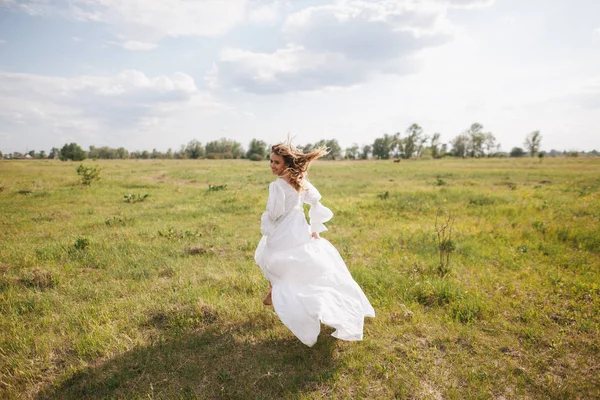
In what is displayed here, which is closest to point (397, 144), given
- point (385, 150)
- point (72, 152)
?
point (385, 150)

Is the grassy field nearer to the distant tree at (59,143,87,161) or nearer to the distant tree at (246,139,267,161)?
the distant tree at (59,143,87,161)

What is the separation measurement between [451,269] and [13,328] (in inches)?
332

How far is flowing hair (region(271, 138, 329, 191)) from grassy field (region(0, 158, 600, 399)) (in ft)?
8.28

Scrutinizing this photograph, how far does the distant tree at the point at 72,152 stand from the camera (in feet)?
217

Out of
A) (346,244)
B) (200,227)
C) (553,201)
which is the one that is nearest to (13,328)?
(200,227)

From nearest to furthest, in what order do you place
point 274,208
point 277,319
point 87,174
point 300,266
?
point 300,266 < point 274,208 < point 277,319 < point 87,174

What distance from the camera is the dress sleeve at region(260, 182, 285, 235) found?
4723 millimetres

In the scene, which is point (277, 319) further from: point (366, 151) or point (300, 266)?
point (366, 151)

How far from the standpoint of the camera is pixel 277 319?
5367 mm

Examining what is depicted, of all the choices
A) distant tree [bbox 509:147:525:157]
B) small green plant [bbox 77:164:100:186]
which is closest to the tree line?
distant tree [bbox 509:147:525:157]

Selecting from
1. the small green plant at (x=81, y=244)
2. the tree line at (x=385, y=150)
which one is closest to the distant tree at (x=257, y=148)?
the tree line at (x=385, y=150)

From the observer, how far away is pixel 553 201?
14625 millimetres

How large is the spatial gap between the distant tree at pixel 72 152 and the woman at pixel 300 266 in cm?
7817

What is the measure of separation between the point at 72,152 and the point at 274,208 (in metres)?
78.9
